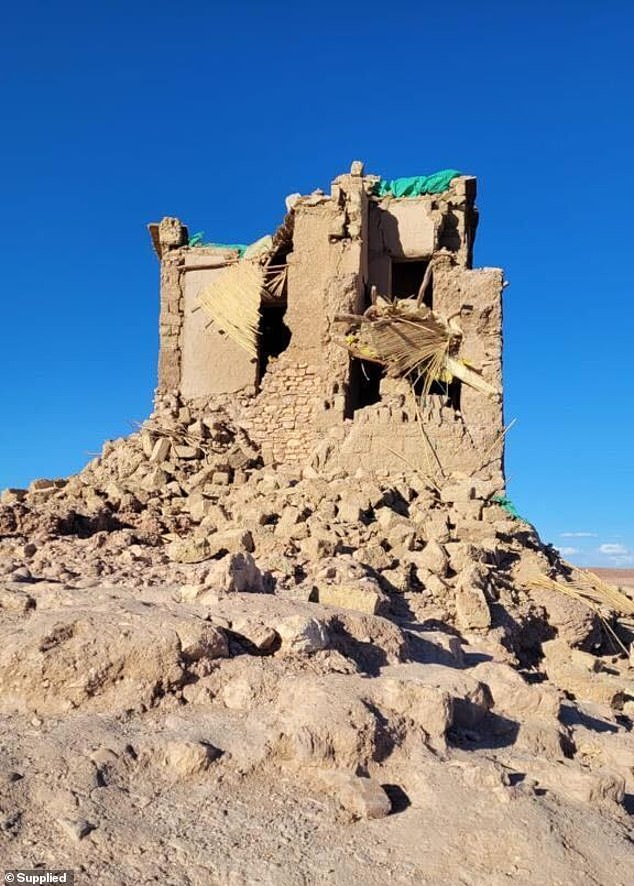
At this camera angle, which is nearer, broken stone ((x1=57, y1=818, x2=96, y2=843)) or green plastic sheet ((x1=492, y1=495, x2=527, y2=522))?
broken stone ((x1=57, y1=818, x2=96, y2=843))

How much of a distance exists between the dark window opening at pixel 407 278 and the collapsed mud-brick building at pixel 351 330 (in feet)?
0.06

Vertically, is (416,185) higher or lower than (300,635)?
higher

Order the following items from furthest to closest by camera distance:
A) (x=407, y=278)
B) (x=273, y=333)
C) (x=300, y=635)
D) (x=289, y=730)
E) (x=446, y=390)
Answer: (x=407, y=278) < (x=273, y=333) < (x=446, y=390) < (x=300, y=635) < (x=289, y=730)

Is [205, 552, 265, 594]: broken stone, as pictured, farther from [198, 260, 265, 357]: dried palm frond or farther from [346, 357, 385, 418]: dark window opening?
[198, 260, 265, 357]: dried palm frond

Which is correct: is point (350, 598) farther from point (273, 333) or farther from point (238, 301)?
point (273, 333)

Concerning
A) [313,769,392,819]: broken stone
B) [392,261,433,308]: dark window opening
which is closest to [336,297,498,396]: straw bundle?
[392,261,433,308]: dark window opening

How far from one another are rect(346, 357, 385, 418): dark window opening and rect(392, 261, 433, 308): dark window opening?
4.87ft

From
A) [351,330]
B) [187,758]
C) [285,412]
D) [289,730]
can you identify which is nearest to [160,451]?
[285,412]

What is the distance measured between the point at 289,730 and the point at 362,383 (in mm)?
8531

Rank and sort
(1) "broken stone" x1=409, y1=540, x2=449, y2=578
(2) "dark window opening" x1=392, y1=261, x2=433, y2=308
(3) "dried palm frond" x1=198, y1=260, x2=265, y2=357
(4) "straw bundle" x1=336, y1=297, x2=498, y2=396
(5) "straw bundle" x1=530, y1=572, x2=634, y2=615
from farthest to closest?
1. (2) "dark window opening" x1=392, y1=261, x2=433, y2=308
2. (3) "dried palm frond" x1=198, y1=260, x2=265, y2=357
3. (4) "straw bundle" x1=336, y1=297, x2=498, y2=396
4. (5) "straw bundle" x1=530, y1=572, x2=634, y2=615
5. (1) "broken stone" x1=409, y1=540, x2=449, y2=578

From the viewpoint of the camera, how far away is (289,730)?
3.37 meters

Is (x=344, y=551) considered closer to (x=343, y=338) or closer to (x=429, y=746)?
Answer: (x=429, y=746)

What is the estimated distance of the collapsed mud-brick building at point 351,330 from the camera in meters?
9.68

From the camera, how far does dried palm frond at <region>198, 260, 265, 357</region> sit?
11305 millimetres
